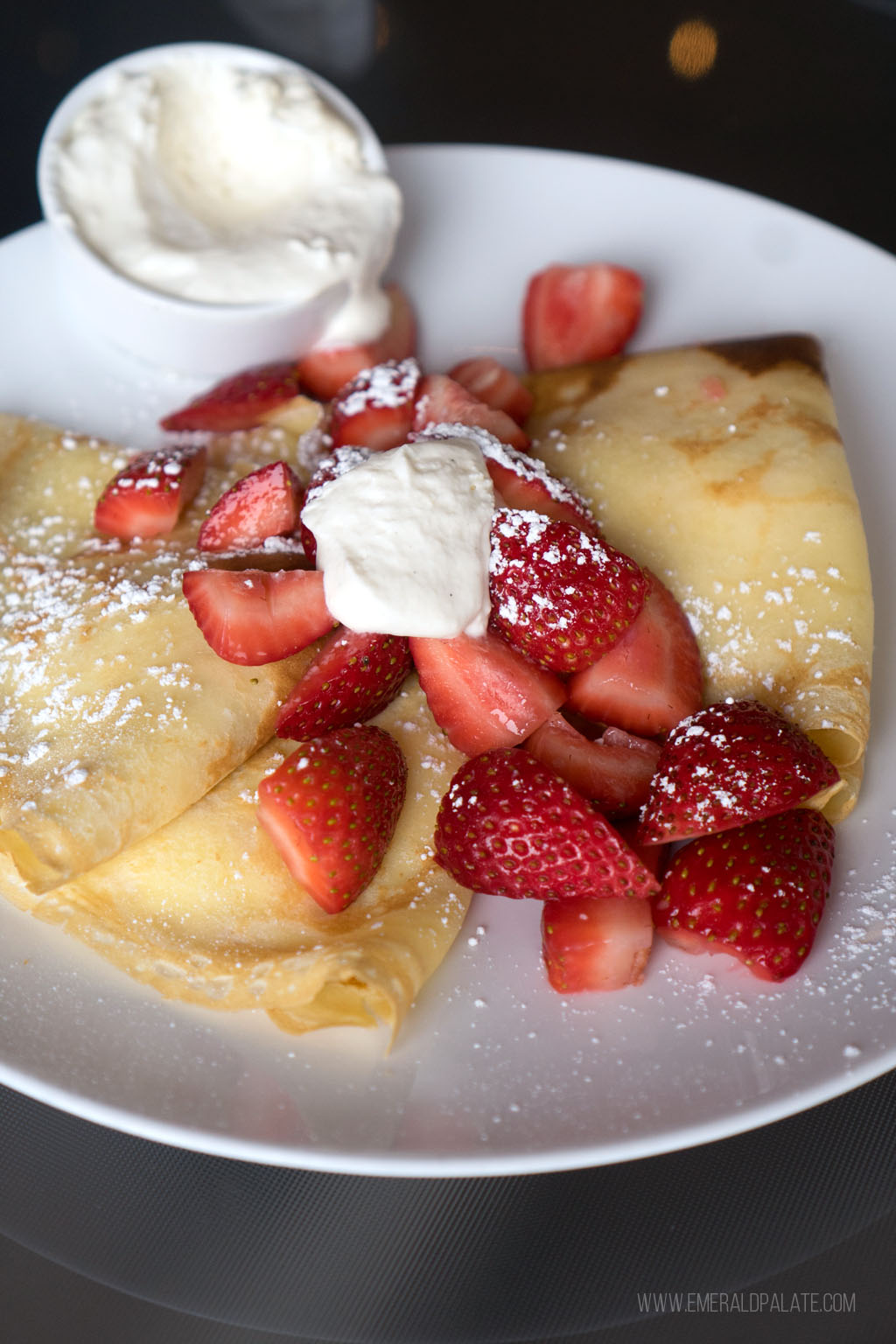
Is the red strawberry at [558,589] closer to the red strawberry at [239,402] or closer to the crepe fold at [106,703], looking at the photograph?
the crepe fold at [106,703]

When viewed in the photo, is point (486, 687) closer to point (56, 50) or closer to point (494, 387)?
point (494, 387)

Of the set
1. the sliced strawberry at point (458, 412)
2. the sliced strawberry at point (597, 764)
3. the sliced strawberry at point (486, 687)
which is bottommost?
the sliced strawberry at point (597, 764)

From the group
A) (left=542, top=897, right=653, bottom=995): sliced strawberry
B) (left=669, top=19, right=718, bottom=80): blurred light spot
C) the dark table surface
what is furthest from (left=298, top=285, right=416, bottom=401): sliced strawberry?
(left=669, top=19, right=718, bottom=80): blurred light spot

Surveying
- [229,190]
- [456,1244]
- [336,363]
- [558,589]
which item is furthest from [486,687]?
[229,190]

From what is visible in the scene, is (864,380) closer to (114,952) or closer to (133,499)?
(133,499)

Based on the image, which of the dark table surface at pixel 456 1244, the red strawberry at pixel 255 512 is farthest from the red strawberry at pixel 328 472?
the dark table surface at pixel 456 1244

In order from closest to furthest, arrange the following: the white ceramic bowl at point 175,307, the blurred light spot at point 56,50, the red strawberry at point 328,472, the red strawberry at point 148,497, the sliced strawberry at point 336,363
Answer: the red strawberry at point 328,472
the red strawberry at point 148,497
the white ceramic bowl at point 175,307
the sliced strawberry at point 336,363
the blurred light spot at point 56,50
